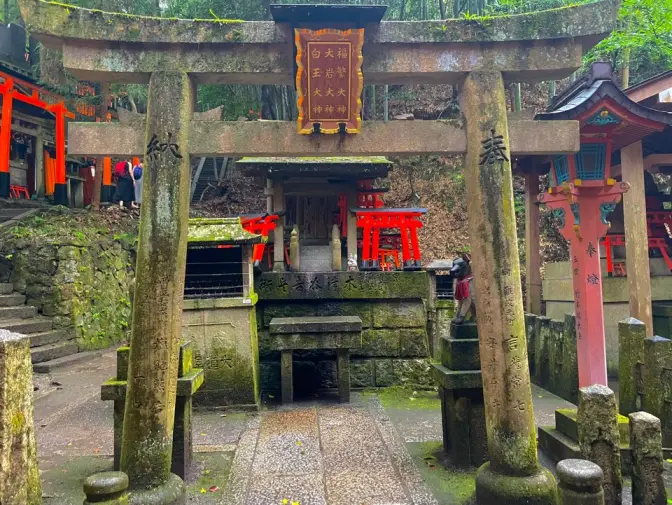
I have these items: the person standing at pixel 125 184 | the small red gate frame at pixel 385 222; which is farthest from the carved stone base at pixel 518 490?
the person standing at pixel 125 184

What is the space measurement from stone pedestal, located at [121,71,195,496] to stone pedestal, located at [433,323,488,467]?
292 cm

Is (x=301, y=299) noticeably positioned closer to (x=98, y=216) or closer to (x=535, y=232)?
(x=535, y=232)

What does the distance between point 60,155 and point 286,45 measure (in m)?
13.5

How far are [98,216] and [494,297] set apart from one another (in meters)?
14.7

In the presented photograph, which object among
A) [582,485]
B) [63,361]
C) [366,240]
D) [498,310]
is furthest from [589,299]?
[63,361]

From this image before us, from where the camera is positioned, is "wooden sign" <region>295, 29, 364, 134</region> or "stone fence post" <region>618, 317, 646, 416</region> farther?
"stone fence post" <region>618, 317, 646, 416</region>

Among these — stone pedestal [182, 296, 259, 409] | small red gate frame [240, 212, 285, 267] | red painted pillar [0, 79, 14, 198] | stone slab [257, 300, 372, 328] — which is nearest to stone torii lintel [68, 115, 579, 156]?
stone pedestal [182, 296, 259, 409]

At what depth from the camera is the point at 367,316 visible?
909cm

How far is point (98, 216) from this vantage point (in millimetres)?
→ 15102

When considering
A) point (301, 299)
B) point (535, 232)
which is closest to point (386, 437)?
point (301, 299)

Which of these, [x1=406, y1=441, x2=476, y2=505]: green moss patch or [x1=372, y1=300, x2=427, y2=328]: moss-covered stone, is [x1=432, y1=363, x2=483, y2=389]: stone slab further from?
[x1=372, y1=300, x2=427, y2=328]: moss-covered stone

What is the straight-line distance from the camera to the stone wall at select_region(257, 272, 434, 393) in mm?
8891

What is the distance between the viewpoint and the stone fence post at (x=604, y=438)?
3.61 meters

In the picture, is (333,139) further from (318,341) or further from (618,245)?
(618,245)
